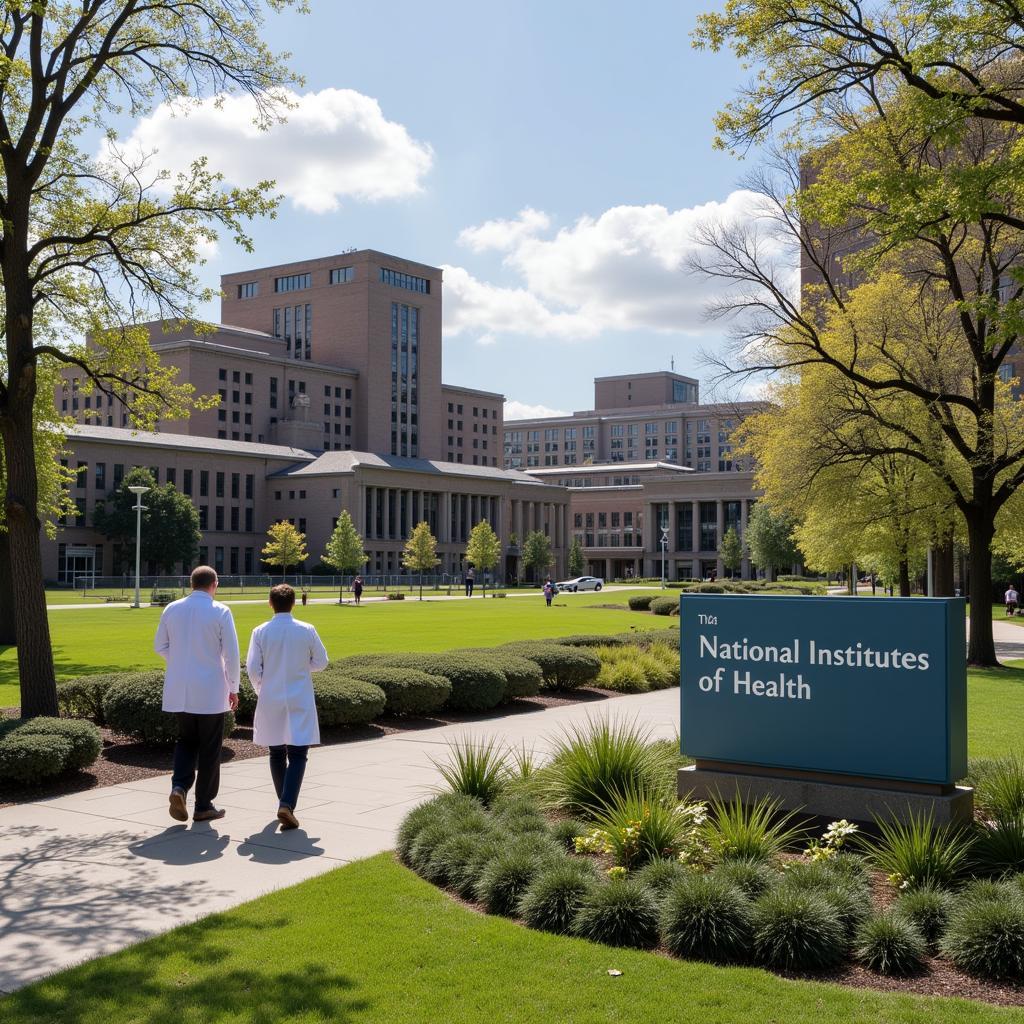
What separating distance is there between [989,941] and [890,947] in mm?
515

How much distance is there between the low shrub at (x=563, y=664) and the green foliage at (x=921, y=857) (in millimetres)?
11784

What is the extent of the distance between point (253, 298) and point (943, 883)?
140 m

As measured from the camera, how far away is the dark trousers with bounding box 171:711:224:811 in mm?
8906

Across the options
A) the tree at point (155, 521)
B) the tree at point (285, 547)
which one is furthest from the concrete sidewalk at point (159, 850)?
the tree at point (155, 521)

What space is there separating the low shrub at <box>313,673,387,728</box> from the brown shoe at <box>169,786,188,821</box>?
426cm

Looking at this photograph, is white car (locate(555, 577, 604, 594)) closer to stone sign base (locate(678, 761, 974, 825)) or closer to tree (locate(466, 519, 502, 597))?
tree (locate(466, 519, 502, 597))

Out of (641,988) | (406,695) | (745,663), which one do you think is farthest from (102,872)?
(406,695)

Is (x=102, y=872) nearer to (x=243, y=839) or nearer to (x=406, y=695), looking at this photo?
(x=243, y=839)

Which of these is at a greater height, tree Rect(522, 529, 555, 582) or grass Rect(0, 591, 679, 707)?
tree Rect(522, 529, 555, 582)

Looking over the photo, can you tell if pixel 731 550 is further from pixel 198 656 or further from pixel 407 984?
pixel 407 984

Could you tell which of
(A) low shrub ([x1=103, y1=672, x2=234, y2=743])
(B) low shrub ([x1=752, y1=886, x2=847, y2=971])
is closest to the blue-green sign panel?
(B) low shrub ([x1=752, y1=886, x2=847, y2=971])

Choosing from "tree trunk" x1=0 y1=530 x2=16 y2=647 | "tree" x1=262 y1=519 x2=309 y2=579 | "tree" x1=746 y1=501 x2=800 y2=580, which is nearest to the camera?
"tree trunk" x1=0 y1=530 x2=16 y2=647

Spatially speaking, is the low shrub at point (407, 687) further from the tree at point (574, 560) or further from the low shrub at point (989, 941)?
the tree at point (574, 560)

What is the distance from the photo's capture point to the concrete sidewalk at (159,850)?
6.19 m
